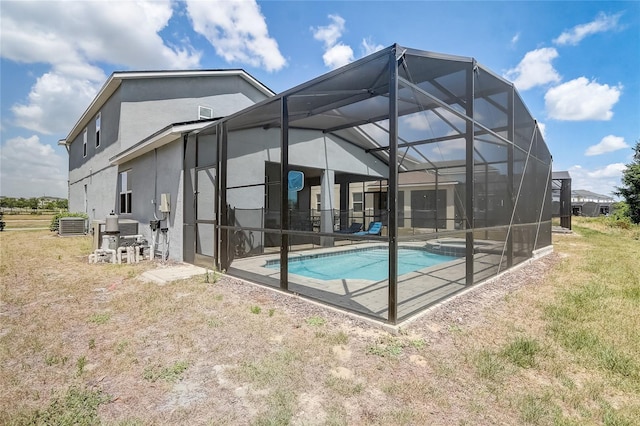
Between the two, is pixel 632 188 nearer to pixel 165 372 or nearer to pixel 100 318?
pixel 165 372

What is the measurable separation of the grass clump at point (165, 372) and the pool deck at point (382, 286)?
6.89 ft

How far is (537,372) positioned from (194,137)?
23.4ft

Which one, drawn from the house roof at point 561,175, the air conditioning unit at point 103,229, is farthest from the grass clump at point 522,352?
the house roof at point 561,175

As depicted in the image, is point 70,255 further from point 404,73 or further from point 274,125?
point 404,73

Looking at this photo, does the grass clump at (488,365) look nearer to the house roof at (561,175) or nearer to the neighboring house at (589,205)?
the house roof at (561,175)

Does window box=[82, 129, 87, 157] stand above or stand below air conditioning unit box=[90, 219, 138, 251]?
above

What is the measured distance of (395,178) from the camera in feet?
11.2

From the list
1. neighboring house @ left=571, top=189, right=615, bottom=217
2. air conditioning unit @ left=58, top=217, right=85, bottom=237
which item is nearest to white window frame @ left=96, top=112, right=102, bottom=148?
air conditioning unit @ left=58, top=217, right=85, bottom=237

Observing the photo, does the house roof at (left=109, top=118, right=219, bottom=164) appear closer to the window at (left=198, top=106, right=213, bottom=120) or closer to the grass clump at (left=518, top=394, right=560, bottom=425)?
the window at (left=198, top=106, right=213, bottom=120)

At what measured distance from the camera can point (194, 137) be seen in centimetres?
704

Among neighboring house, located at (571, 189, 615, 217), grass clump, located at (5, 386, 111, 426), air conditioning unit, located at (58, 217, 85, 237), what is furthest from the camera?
neighboring house, located at (571, 189, 615, 217)

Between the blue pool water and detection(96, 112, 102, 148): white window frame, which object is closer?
the blue pool water

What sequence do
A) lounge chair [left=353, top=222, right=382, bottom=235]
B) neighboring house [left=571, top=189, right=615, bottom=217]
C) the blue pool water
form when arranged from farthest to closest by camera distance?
neighboring house [left=571, top=189, right=615, bottom=217] → lounge chair [left=353, top=222, right=382, bottom=235] → the blue pool water

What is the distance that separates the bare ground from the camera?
2.06m
